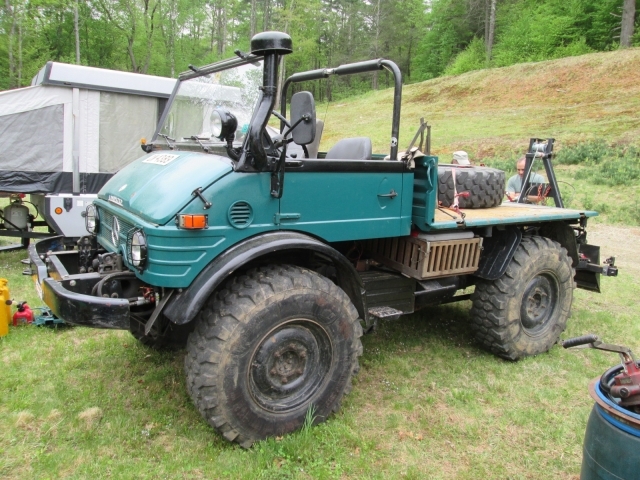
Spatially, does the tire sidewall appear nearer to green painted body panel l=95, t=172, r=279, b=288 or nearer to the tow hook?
the tow hook

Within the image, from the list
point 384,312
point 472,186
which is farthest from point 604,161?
point 384,312

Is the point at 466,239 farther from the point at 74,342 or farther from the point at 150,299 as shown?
the point at 74,342

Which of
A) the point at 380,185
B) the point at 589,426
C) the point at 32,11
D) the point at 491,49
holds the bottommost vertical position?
the point at 589,426

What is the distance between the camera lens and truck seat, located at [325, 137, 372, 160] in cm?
416

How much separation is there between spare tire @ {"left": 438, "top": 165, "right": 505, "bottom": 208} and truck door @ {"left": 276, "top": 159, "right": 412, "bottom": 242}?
2.41 ft

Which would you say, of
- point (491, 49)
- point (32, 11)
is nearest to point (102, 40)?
point (32, 11)

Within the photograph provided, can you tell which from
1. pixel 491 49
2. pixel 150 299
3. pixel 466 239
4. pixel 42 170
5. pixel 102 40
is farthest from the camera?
pixel 491 49

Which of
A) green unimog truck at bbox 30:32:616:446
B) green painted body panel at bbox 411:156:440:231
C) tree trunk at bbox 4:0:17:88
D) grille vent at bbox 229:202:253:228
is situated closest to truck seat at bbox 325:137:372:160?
green unimog truck at bbox 30:32:616:446

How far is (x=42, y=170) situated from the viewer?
25.6 feet

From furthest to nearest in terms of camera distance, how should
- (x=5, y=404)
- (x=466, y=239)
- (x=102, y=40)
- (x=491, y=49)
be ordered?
1. (x=491, y=49)
2. (x=102, y=40)
3. (x=466, y=239)
4. (x=5, y=404)

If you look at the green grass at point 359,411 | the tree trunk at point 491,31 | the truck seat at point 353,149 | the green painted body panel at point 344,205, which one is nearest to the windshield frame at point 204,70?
the green grass at point 359,411

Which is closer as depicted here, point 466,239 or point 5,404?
point 5,404

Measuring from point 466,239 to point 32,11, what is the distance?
101ft

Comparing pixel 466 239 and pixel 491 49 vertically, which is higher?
pixel 491 49
